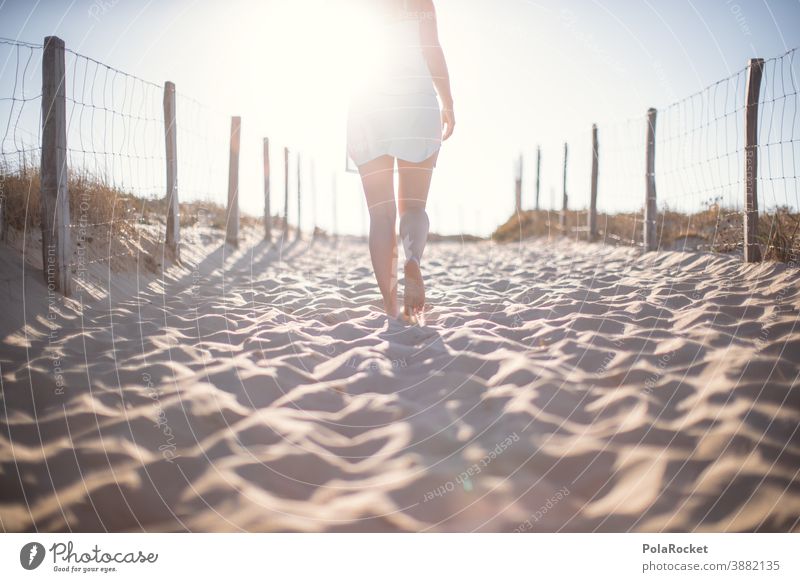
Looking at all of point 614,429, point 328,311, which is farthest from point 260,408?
point 328,311

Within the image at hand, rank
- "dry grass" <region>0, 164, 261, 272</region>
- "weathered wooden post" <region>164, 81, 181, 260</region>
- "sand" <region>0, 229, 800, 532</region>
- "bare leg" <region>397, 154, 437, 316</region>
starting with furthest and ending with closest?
1. "weathered wooden post" <region>164, 81, 181, 260</region>
2. "dry grass" <region>0, 164, 261, 272</region>
3. "bare leg" <region>397, 154, 437, 316</region>
4. "sand" <region>0, 229, 800, 532</region>

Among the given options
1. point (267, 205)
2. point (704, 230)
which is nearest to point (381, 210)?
point (704, 230)

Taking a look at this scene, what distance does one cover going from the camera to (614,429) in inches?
57.2

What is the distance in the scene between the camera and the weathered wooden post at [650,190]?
620 centimetres

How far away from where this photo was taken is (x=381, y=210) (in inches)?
102

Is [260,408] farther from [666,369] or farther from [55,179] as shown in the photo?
[55,179]

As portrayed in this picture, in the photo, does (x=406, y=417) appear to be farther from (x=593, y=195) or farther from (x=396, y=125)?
(x=593, y=195)

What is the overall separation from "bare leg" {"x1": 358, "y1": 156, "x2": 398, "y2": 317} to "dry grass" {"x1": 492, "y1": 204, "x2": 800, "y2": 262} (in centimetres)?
327

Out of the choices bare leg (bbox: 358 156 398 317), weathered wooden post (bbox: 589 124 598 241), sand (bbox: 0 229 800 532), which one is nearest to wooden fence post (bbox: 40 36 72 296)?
sand (bbox: 0 229 800 532)

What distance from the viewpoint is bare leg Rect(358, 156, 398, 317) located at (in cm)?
258
